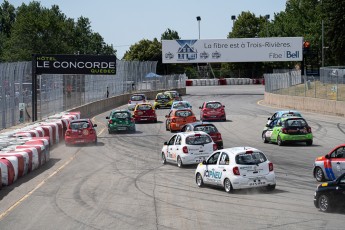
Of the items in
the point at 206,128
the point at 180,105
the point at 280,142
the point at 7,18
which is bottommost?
the point at 280,142

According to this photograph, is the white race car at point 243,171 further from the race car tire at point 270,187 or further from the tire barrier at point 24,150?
the tire barrier at point 24,150

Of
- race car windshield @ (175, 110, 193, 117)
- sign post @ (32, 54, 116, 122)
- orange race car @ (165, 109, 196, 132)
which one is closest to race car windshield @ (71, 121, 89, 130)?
orange race car @ (165, 109, 196, 132)

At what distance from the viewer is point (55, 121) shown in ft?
118

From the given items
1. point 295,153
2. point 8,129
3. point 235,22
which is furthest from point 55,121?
point 235,22

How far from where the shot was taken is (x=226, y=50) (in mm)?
81688

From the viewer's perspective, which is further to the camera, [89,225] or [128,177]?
[128,177]

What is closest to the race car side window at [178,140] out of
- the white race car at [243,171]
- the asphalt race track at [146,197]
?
the asphalt race track at [146,197]

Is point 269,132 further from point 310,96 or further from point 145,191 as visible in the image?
point 310,96

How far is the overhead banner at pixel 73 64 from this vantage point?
40312 mm

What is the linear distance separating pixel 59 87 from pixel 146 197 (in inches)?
1236

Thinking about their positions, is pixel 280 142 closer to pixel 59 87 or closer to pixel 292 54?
pixel 59 87

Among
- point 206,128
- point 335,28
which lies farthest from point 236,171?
point 335,28

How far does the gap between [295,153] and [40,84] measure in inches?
830

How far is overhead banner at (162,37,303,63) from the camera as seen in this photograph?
81000mm
